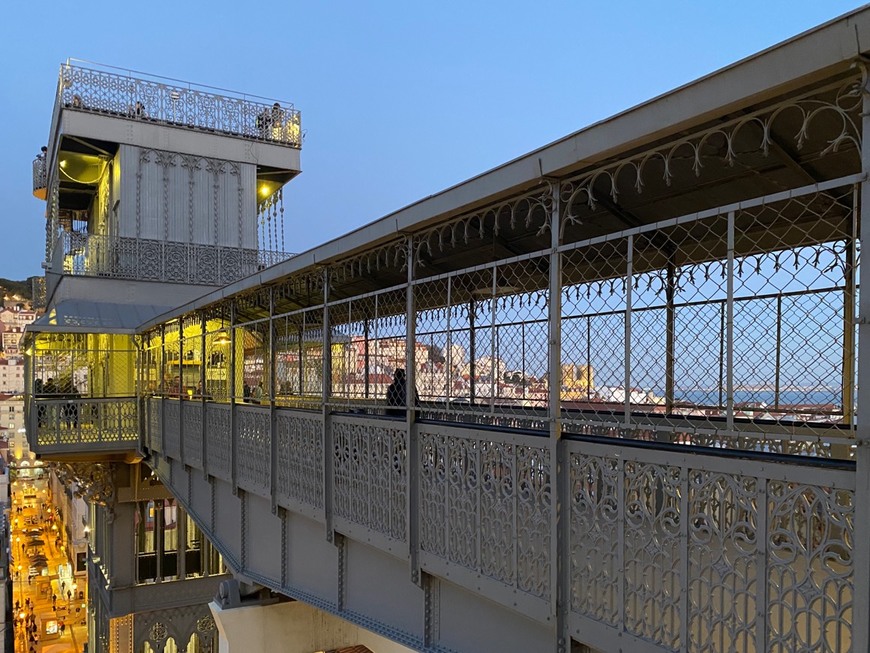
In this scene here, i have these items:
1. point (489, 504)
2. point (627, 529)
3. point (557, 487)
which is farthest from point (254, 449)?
point (627, 529)

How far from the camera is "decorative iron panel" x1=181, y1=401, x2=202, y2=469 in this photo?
37.1 feet

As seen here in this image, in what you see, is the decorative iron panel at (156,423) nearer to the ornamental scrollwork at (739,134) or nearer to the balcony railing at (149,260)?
the balcony railing at (149,260)

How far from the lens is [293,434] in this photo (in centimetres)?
784

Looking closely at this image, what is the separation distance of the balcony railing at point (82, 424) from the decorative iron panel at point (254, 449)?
8703mm

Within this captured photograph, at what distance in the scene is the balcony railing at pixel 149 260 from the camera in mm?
19375

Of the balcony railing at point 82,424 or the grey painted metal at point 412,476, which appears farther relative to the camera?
the balcony railing at point 82,424

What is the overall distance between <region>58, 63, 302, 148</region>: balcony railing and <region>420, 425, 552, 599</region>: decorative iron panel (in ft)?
54.4

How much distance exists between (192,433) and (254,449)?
11.1ft

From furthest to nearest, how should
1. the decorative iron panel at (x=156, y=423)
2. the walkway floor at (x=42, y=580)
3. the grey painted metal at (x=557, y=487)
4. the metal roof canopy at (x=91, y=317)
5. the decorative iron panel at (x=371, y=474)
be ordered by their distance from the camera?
the walkway floor at (x=42, y=580), the metal roof canopy at (x=91, y=317), the decorative iron panel at (x=156, y=423), the decorative iron panel at (x=371, y=474), the grey painted metal at (x=557, y=487)

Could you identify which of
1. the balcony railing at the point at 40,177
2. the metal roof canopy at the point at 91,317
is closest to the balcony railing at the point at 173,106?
the metal roof canopy at the point at 91,317

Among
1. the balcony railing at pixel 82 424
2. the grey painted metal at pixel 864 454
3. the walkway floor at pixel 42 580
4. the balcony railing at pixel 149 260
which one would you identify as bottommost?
the walkway floor at pixel 42 580

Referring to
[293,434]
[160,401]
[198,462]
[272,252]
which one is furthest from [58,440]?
[293,434]

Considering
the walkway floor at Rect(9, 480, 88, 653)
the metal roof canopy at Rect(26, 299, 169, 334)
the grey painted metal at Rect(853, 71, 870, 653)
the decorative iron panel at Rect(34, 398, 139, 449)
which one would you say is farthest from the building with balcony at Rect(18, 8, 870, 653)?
the walkway floor at Rect(9, 480, 88, 653)

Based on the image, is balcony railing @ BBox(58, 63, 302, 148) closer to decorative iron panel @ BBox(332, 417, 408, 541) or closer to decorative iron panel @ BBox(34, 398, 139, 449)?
decorative iron panel @ BBox(34, 398, 139, 449)
